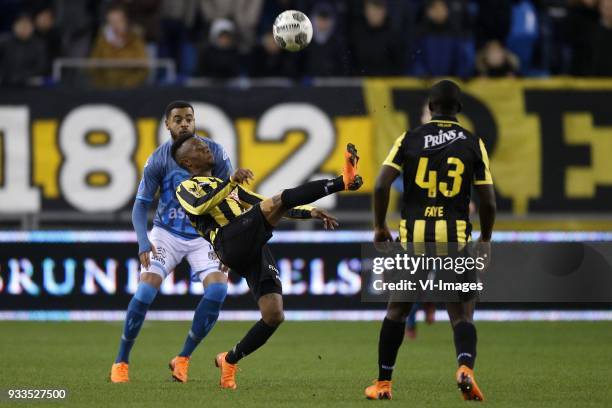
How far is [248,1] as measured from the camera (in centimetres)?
1845

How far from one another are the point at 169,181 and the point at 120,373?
1504mm

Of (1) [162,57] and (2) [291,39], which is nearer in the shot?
(2) [291,39]

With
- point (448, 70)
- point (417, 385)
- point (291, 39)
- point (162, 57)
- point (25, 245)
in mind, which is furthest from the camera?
point (162, 57)

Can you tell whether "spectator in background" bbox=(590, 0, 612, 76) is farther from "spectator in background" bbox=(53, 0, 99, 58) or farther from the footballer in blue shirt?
the footballer in blue shirt

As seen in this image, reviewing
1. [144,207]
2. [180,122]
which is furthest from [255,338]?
[180,122]

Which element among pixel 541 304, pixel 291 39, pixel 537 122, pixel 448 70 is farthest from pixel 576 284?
pixel 291 39

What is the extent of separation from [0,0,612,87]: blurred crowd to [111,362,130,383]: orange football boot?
280 inches

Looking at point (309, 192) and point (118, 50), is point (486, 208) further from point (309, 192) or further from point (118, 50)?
point (118, 50)

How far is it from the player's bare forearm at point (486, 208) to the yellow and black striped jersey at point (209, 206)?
1.29 m

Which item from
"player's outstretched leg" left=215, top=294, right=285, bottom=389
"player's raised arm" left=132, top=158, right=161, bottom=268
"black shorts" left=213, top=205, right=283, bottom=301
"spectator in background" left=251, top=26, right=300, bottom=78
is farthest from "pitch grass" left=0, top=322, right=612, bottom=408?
"spectator in background" left=251, top=26, right=300, bottom=78

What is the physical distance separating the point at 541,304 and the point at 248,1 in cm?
588

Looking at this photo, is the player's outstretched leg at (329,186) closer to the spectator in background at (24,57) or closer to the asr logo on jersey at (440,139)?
the asr logo on jersey at (440,139)

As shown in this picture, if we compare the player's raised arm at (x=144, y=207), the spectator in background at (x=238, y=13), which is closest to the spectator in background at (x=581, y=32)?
the spectator in background at (x=238, y=13)

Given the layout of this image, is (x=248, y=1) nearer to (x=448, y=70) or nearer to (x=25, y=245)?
(x=448, y=70)
